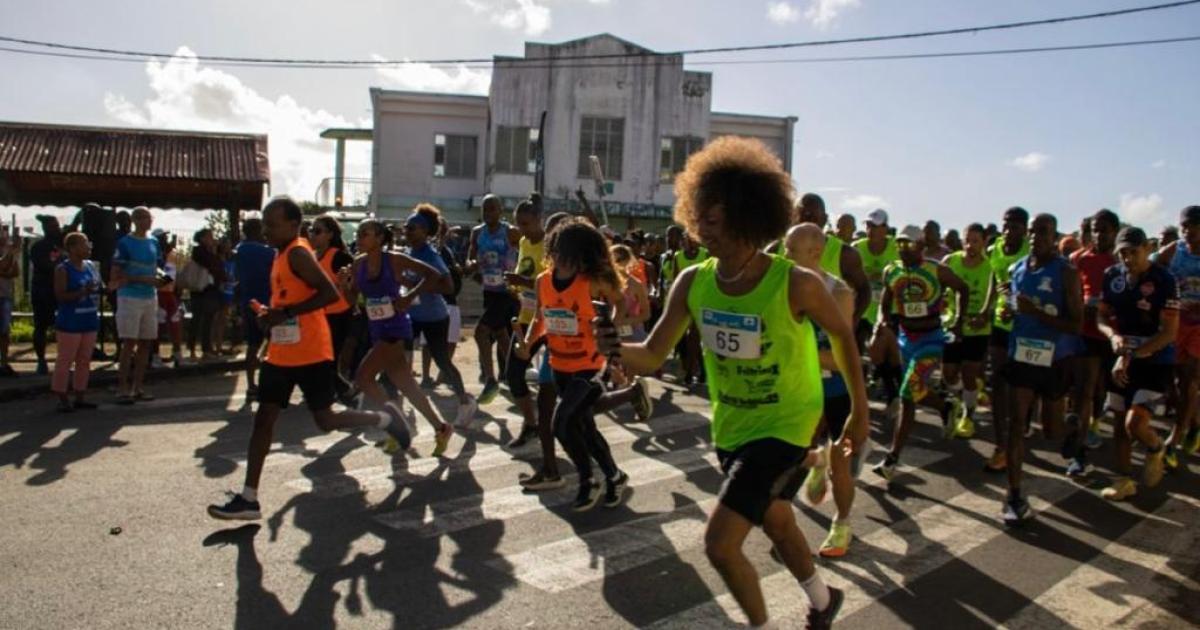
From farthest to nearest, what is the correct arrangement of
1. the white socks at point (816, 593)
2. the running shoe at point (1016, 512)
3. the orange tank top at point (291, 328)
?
the running shoe at point (1016, 512)
the orange tank top at point (291, 328)
the white socks at point (816, 593)

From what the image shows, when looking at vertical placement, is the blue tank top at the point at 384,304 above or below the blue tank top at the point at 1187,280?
below

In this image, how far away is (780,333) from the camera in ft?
12.4

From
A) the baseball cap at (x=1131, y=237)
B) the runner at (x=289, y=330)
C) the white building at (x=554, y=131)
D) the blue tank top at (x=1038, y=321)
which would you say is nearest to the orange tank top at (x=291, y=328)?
the runner at (x=289, y=330)

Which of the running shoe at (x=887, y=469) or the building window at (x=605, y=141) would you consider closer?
the running shoe at (x=887, y=469)

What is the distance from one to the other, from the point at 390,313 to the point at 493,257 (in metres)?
2.38

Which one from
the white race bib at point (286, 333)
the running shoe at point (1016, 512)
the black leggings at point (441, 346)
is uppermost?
the white race bib at point (286, 333)

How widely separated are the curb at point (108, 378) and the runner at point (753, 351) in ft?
28.9

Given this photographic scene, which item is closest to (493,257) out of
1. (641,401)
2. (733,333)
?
(641,401)

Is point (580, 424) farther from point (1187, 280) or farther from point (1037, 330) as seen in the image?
point (1187, 280)

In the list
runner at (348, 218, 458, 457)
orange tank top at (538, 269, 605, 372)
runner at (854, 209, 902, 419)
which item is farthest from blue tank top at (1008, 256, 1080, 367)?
runner at (348, 218, 458, 457)

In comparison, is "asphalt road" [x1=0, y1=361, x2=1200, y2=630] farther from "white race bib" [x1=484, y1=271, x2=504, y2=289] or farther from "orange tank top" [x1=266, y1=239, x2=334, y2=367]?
"white race bib" [x1=484, y1=271, x2=504, y2=289]

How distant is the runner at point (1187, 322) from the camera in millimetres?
7621

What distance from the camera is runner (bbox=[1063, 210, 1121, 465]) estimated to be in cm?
795

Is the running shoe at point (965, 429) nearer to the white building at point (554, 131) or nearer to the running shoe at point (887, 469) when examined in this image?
the running shoe at point (887, 469)
